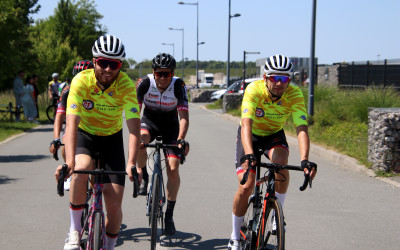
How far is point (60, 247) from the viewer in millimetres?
5793

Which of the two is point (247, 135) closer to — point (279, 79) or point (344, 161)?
point (279, 79)

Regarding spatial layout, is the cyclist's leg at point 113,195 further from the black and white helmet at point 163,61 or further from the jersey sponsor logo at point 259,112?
the black and white helmet at point 163,61

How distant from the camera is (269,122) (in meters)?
5.44

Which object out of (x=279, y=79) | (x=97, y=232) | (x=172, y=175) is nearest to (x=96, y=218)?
(x=97, y=232)

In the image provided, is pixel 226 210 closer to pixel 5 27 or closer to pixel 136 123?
pixel 136 123

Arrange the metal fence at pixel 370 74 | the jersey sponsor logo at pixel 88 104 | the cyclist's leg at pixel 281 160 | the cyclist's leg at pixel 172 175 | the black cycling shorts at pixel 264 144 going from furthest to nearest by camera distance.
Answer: the metal fence at pixel 370 74 → the cyclist's leg at pixel 172 175 → the black cycling shorts at pixel 264 144 → the cyclist's leg at pixel 281 160 → the jersey sponsor logo at pixel 88 104

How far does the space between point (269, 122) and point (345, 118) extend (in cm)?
1323

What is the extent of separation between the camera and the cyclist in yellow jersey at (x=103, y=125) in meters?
4.47

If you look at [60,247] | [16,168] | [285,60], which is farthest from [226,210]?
[16,168]

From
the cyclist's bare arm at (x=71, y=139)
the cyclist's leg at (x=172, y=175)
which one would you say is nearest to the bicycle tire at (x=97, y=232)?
the cyclist's bare arm at (x=71, y=139)

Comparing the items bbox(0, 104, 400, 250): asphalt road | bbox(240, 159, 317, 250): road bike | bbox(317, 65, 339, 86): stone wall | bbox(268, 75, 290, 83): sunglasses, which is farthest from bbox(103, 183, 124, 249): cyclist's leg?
bbox(317, 65, 339, 86): stone wall

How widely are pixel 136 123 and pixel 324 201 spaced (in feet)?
14.8

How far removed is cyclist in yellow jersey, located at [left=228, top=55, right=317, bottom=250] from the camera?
5.02 metres

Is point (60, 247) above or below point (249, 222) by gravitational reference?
below
